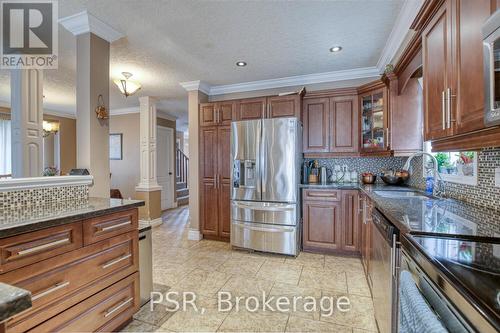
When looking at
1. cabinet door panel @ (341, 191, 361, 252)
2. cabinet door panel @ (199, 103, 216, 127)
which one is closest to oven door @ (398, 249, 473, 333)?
cabinet door panel @ (341, 191, 361, 252)

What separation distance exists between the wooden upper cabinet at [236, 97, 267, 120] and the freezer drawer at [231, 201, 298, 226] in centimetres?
127

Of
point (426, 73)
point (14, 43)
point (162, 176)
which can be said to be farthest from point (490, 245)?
point (162, 176)

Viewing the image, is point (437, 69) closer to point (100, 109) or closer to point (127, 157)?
point (100, 109)

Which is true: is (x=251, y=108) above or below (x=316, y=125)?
above

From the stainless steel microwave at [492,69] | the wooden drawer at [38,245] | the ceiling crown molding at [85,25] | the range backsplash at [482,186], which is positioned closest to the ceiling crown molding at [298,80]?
the range backsplash at [482,186]

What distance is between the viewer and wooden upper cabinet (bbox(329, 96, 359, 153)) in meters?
3.36

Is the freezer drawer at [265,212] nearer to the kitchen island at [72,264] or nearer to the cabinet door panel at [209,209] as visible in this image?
the cabinet door panel at [209,209]

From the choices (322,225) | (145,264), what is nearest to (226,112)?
(322,225)

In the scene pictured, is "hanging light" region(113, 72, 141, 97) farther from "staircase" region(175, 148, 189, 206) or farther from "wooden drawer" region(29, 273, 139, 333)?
"staircase" region(175, 148, 189, 206)

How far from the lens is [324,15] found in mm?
2197

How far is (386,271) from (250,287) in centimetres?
138

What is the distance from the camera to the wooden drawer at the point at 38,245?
1137 mm

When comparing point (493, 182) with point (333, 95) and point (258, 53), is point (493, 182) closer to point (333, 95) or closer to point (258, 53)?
point (333, 95)

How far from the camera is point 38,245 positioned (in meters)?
1.25
